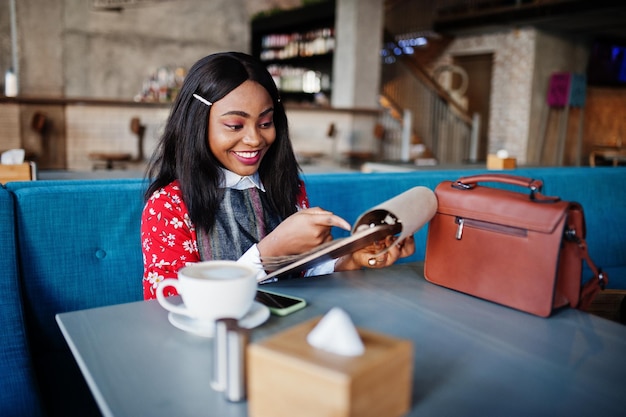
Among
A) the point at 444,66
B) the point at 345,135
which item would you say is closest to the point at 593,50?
the point at 444,66

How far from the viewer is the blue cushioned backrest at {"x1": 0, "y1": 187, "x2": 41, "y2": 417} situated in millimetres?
1394

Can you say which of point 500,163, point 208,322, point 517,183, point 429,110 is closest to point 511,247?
point 517,183

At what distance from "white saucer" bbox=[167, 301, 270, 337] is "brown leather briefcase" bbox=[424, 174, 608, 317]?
0.48m

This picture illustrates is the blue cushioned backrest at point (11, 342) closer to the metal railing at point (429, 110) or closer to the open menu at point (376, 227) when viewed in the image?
the open menu at point (376, 227)

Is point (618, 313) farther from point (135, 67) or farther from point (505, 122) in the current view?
point (505, 122)

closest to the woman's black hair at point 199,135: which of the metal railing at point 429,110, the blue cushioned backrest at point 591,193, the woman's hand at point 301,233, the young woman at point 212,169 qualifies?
the young woman at point 212,169

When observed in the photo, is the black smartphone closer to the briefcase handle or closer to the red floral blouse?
the red floral blouse

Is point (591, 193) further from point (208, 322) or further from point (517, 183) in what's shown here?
point (208, 322)

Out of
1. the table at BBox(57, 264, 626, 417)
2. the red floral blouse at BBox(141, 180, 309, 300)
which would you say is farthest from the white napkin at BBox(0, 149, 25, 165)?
the table at BBox(57, 264, 626, 417)

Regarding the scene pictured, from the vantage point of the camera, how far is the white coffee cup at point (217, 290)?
0.81 meters

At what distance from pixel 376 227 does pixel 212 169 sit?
67cm

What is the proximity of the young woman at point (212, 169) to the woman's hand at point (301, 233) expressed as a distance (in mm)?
193

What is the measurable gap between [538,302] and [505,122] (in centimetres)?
994

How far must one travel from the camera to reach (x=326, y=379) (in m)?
0.56
